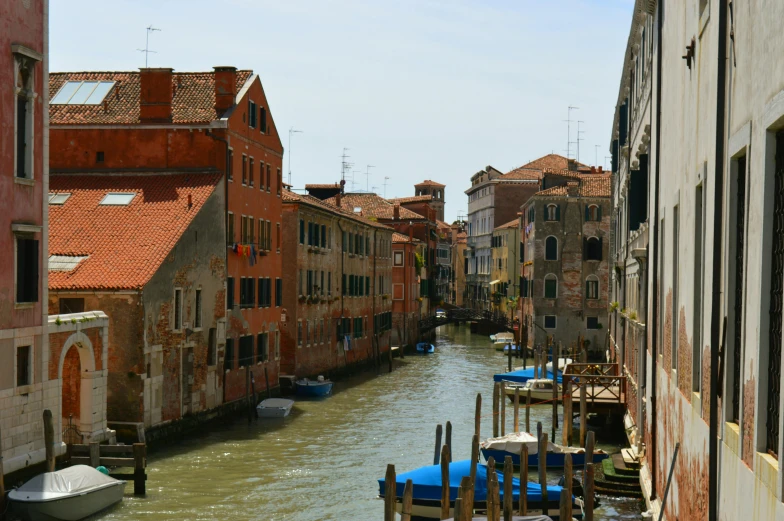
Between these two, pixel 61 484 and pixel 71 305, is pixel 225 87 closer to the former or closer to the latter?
pixel 71 305

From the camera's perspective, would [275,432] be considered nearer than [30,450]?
No

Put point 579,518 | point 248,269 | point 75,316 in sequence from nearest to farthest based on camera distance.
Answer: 1. point 579,518
2. point 75,316
3. point 248,269

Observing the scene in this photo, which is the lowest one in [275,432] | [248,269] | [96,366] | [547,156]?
[275,432]

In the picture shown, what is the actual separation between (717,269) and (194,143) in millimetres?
23077

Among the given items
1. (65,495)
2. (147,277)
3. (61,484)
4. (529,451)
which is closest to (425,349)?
(147,277)

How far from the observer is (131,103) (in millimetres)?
29719

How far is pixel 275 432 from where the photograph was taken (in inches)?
1081

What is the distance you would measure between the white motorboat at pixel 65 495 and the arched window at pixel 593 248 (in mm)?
37317

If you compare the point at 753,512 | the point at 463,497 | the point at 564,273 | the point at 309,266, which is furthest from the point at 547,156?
the point at 753,512

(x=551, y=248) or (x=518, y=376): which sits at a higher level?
(x=551, y=248)

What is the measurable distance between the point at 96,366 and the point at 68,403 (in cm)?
101

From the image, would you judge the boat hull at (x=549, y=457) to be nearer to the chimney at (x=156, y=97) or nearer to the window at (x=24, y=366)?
the window at (x=24, y=366)

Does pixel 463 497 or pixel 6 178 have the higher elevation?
pixel 6 178

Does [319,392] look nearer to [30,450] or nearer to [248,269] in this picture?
[248,269]
